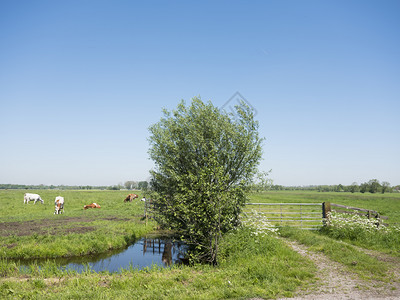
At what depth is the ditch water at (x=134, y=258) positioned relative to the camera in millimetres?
13203

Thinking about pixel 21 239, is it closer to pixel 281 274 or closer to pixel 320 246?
pixel 281 274

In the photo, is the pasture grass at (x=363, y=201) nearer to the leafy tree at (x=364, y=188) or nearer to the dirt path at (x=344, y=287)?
the dirt path at (x=344, y=287)

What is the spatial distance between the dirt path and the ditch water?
22.2 ft

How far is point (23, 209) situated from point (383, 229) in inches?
1503

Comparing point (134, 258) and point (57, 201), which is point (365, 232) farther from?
point (57, 201)

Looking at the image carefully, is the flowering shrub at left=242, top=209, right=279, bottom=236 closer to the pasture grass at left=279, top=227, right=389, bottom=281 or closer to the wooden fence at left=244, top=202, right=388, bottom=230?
the wooden fence at left=244, top=202, right=388, bottom=230

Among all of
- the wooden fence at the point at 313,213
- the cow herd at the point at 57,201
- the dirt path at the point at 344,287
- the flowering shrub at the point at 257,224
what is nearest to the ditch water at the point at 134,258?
the flowering shrub at the point at 257,224

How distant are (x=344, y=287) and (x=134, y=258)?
11083 mm

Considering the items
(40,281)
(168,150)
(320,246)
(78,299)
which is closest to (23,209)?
(168,150)

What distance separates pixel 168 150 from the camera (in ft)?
54.8

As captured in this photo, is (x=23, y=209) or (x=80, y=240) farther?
(x=23, y=209)

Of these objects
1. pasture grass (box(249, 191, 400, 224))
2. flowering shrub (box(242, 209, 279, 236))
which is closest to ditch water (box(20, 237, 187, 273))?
flowering shrub (box(242, 209, 279, 236))

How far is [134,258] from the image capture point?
15.2m

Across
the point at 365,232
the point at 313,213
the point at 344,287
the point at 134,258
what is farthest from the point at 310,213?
the point at 134,258
